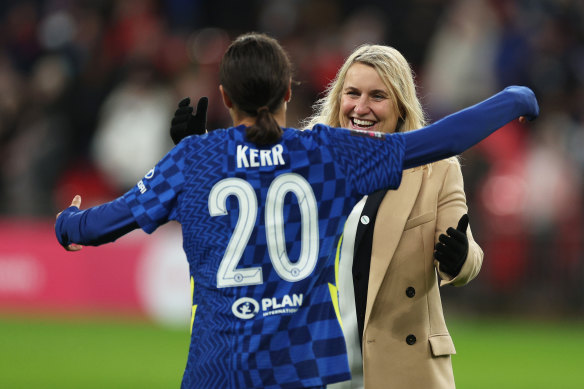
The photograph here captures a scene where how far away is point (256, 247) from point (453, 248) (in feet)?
3.49

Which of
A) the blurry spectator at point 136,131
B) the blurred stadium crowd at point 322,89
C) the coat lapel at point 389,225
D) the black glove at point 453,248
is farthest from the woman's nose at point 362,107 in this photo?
the blurry spectator at point 136,131

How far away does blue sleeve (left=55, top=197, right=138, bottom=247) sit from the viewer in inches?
134

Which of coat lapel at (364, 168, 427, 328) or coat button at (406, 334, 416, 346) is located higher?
coat lapel at (364, 168, 427, 328)

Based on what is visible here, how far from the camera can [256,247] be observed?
335 centimetres

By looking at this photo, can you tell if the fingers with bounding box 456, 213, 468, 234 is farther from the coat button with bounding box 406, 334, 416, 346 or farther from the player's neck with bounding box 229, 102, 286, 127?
the player's neck with bounding box 229, 102, 286, 127

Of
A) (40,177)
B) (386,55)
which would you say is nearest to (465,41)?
(40,177)

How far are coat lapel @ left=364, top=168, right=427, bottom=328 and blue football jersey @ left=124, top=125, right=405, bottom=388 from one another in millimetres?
941

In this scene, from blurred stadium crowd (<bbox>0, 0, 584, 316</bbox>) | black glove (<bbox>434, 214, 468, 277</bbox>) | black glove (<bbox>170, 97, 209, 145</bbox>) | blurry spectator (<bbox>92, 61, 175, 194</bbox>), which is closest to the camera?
black glove (<bbox>170, 97, 209, 145</bbox>)

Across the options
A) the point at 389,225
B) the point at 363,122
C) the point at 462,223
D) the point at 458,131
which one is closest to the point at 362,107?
the point at 363,122

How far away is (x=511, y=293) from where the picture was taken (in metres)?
11.9

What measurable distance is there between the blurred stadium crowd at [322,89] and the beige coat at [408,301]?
752 centimetres

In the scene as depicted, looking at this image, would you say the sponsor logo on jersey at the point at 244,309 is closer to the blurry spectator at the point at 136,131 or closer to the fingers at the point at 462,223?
the fingers at the point at 462,223

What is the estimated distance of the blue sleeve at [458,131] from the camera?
3.46m

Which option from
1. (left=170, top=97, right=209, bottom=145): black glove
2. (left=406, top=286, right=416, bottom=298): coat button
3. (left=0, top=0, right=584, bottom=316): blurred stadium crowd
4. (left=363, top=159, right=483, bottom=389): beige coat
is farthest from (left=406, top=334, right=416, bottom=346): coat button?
(left=0, top=0, right=584, bottom=316): blurred stadium crowd
